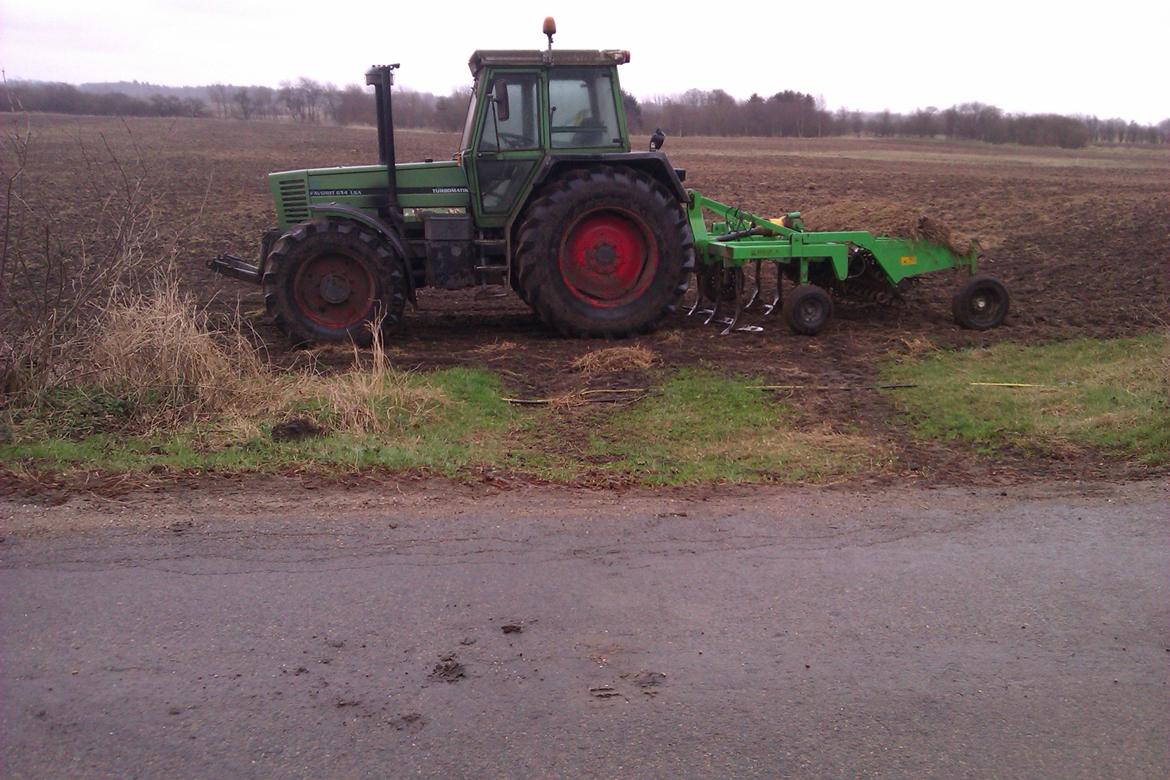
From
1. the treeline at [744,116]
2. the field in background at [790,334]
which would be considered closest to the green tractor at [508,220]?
the field in background at [790,334]

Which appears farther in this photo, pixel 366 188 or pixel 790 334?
pixel 790 334

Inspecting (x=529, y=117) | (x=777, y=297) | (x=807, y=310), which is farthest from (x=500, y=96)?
(x=777, y=297)

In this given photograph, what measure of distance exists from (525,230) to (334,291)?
2.00 meters

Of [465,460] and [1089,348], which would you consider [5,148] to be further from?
[1089,348]

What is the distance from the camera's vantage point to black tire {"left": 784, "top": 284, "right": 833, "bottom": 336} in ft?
36.2

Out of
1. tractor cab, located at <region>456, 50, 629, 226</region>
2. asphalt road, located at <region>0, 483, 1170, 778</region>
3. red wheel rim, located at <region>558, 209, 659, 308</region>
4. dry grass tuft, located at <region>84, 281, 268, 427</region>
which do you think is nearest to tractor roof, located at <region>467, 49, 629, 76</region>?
tractor cab, located at <region>456, 50, 629, 226</region>

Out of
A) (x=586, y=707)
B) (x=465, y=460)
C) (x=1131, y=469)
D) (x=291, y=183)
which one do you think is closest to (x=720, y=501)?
(x=465, y=460)

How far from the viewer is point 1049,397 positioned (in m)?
8.30

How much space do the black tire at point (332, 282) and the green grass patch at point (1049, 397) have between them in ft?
16.0

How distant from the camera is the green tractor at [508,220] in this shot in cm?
1038

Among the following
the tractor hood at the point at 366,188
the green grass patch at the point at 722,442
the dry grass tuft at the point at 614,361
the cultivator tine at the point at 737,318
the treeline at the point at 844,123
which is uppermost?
the treeline at the point at 844,123

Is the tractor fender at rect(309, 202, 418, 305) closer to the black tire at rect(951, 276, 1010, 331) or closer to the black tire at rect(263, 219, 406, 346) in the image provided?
the black tire at rect(263, 219, 406, 346)

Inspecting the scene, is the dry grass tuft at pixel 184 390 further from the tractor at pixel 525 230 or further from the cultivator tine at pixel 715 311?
the cultivator tine at pixel 715 311

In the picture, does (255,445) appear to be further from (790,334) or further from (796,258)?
(796,258)
